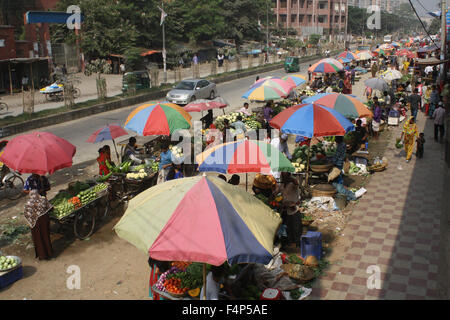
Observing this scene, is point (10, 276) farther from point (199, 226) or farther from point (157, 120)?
point (157, 120)

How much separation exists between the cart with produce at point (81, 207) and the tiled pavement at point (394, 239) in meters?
4.85

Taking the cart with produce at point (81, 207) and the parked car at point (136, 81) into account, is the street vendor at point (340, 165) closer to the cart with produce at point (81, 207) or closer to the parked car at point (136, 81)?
the cart with produce at point (81, 207)

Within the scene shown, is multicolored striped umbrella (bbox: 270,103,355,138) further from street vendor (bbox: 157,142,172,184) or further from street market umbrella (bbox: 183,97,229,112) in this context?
street market umbrella (bbox: 183,97,229,112)

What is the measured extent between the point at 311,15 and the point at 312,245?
347ft

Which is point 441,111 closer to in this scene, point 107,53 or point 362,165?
point 362,165

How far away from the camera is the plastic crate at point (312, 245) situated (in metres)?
7.68

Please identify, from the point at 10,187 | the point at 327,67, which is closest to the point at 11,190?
the point at 10,187

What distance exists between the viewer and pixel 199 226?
500 cm

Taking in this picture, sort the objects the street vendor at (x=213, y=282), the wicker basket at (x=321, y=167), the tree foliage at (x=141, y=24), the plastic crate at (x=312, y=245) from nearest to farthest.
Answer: the street vendor at (x=213, y=282), the plastic crate at (x=312, y=245), the wicker basket at (x=321, y=167), the tree foliage at (x=141, y=24)

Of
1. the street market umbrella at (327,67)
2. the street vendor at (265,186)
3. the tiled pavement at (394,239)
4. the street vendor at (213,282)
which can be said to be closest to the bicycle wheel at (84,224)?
the street vendor at (265,186)

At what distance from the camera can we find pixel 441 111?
1501 centimetres

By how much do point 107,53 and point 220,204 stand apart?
38435 millimetres

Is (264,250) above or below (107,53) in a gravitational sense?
below
